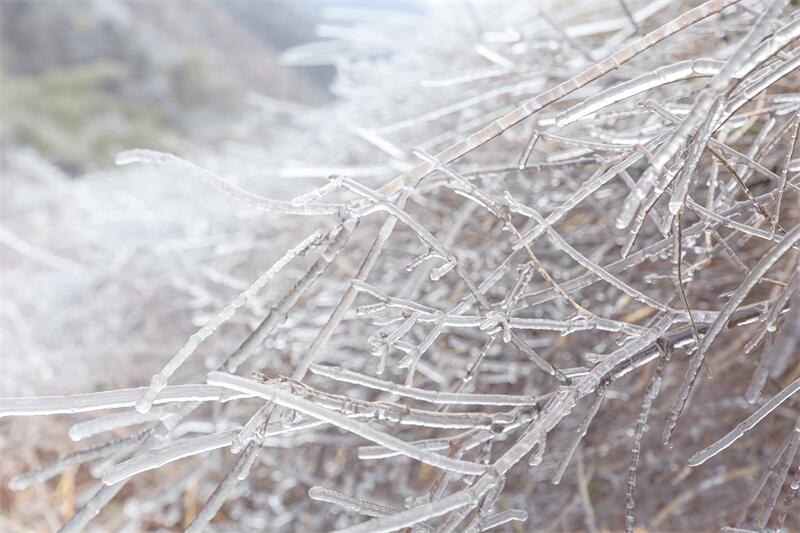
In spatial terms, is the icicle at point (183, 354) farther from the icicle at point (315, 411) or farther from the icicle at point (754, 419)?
the icicle at point (754, 419)

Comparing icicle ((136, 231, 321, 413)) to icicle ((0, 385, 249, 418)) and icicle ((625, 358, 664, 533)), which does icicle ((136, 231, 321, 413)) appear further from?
icicle ((625, 358, 664, 533))

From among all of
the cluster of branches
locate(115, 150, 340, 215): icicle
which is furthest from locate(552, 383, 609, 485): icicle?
locate(115, 150, 340, 215): icicle

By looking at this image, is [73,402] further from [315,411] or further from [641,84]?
[641,84]

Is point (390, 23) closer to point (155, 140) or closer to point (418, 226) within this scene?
point (418, 226)

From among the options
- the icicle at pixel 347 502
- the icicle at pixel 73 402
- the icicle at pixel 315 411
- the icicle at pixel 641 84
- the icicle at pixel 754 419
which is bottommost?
the icicle at pixel 347 502

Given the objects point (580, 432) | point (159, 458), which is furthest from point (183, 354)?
point (580, 432)

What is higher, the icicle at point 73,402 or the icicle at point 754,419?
the icicle at point 754,419

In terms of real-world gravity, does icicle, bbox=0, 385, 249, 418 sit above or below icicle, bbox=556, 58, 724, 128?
below

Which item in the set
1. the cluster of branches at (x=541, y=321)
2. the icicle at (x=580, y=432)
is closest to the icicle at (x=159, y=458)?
the cluster of branches at (x=541, y=321)
